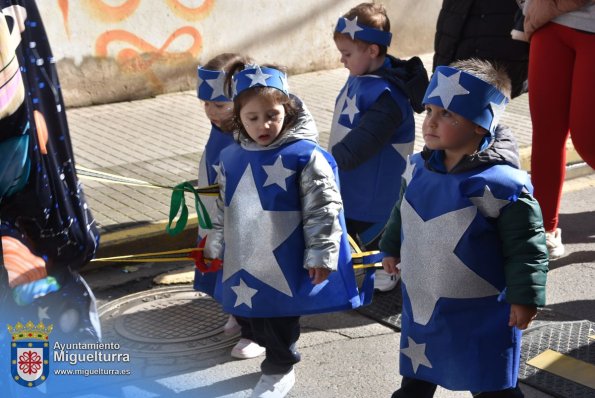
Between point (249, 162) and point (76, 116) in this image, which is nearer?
point (249, 162)

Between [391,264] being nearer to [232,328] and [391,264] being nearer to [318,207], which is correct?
[318,207]

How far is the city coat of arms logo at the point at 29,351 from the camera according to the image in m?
3.30

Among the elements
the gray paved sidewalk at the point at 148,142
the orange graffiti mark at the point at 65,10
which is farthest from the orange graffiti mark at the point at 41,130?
the orange graffiti mark at the point at 65,10

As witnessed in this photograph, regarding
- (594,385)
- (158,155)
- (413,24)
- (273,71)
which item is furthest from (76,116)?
(594,385)

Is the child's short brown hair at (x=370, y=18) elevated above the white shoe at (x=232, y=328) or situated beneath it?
elevated above

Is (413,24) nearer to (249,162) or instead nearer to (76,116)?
(76,116)

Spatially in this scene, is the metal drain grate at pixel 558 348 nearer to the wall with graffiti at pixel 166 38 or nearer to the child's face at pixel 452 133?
the child's face at pixel 452 133

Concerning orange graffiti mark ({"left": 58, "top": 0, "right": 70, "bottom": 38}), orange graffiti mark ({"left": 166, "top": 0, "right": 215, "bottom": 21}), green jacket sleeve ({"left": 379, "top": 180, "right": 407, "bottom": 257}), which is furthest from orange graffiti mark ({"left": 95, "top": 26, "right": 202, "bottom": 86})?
green jacket sleeve ({"left": 379, "top": 180, "right": 407, "bottom": 257})

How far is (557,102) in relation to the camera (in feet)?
17.9

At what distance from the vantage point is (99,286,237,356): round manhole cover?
15.6ft

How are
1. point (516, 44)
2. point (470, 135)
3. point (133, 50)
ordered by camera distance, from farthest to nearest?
1. point (133, 50)
2. point (516, 44)
3. point (470, 135)

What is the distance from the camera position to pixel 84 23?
8.95 meters

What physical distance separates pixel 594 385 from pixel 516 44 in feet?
7.17

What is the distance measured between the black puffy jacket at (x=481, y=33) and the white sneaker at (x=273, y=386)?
2.29 meters
